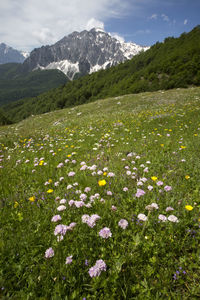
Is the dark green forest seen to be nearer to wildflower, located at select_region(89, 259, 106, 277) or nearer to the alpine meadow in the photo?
the alpine meadow

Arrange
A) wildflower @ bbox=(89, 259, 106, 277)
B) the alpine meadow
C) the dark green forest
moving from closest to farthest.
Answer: wildflower @ bbox=(89, 259, 106, 277) → the alpine meadow → the dark green forest

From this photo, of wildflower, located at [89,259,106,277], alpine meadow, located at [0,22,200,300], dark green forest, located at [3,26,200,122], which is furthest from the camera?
dark green forest, located at [3,26,200,122]

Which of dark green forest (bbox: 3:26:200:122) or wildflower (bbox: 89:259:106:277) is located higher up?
dark green forest (bbox: 3:26:200:122)

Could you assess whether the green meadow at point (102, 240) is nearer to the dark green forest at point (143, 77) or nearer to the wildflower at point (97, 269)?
the wildflower at point (97, 269)

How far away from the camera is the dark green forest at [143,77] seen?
4556 centimetres

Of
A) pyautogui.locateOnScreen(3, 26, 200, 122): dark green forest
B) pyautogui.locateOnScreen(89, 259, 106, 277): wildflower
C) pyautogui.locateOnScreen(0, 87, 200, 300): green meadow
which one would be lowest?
pyautogui.locateOnScreen(0, 87, 200, 300): green meadow

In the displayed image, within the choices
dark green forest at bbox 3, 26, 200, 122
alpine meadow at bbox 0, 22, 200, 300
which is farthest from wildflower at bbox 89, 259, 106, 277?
dark green forest at bbox 3, 26, 200, 122

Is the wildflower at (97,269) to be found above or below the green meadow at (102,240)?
above

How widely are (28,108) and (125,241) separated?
170538mm

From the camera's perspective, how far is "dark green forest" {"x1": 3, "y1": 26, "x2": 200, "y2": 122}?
45.6 metres

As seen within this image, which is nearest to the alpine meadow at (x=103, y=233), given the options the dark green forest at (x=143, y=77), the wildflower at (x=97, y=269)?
the wildflower at (x=97, y=269)

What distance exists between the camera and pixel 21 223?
2.79 m

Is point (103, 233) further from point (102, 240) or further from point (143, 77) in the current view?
point (143, 77)

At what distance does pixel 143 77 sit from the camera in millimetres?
69062
